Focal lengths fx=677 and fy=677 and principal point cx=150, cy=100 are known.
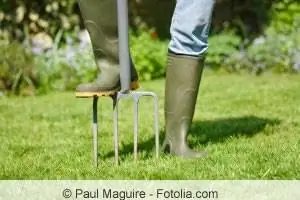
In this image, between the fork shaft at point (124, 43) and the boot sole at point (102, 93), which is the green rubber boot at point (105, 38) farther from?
the fork shaft at point (124, 43)

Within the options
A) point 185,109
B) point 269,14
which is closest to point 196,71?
point 185,109

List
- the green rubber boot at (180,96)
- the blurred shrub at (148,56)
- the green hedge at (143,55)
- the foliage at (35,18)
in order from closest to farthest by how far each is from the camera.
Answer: the green rubber boot at (180,96)
the green hedge at (143,55)
the blurred shrub at (148,56)
the foliage at (35,18)

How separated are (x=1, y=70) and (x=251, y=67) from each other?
3423 mm

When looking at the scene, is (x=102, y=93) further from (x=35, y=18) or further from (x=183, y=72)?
(x=35, y=18)

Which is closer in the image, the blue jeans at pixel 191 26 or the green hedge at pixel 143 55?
the blue jeans at pixel 191 26

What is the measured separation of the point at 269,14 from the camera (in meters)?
10.2

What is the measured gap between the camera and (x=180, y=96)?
350 cm

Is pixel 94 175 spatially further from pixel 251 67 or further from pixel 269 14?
pixel 269 14

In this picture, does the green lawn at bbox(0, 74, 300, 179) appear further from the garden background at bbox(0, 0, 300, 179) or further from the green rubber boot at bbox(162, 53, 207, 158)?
the green rubber boot at bbox(162, 53, 207, 158)

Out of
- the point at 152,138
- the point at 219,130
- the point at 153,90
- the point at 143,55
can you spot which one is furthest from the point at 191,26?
the point at 143,55

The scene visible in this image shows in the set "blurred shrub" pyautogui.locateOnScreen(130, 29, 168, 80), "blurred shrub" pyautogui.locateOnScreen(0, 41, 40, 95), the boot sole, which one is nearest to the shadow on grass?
the boot sole

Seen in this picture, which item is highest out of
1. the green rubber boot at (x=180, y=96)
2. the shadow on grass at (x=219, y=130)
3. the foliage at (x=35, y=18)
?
the green rubber boot at (x=180, y=96)

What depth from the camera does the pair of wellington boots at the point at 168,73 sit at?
338cm

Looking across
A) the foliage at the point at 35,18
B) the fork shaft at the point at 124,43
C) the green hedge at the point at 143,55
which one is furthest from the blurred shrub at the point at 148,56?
the fork shaft at the point at 124,43
